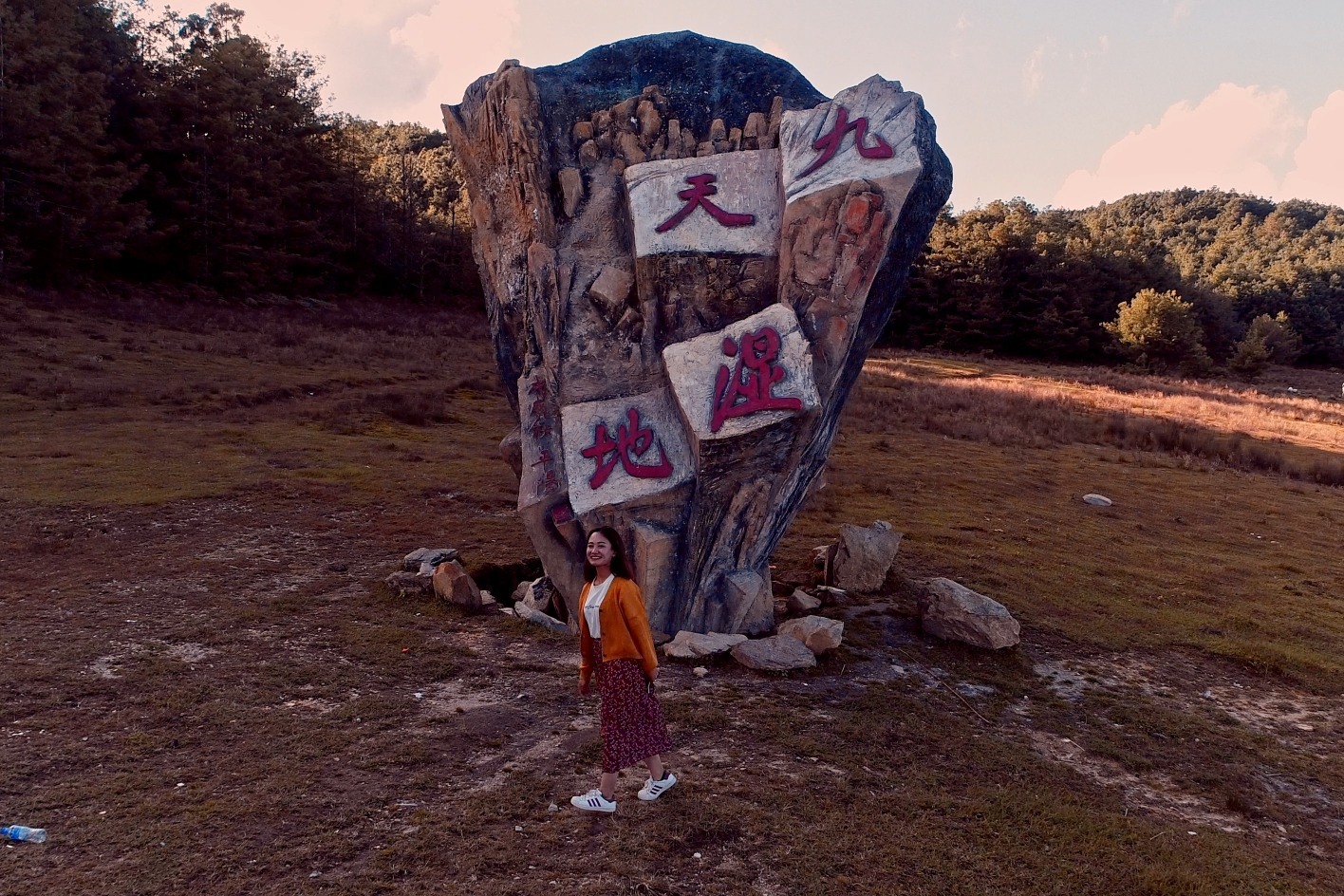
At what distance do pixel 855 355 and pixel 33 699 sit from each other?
24.8ft

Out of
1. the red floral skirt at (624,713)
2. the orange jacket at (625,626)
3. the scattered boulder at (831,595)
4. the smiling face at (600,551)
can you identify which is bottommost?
the scattered boulder at (831,595)

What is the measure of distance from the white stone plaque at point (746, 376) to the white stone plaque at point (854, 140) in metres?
1.31

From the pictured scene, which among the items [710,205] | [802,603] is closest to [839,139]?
[710,205]

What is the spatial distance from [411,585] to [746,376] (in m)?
4.29

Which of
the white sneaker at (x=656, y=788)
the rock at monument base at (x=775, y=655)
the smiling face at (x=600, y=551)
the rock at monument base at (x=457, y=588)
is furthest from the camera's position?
the rock at monument base at (x=457, y=588)

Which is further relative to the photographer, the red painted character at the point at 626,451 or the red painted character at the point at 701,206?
the red painted character at the point at 701,206

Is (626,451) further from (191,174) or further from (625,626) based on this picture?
(191,174)

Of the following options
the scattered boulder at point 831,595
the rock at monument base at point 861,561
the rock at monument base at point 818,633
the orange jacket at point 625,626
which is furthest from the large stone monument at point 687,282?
the orange jacket at point 625,626

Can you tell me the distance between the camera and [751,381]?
799 cm

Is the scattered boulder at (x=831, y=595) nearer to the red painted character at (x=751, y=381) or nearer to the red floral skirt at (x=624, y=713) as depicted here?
the red painted character at (x=751, y=381)

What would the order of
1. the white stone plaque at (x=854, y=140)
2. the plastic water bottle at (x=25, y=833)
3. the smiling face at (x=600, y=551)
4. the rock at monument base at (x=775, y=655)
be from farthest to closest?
the white stone plaque at (x=854, y=140) → the rock at monument base at (x=775, y=655) → the smiling face at (x=600, y=551) → the plastic water bottle at (x=25, y=833)

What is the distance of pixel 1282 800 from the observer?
6.31 m

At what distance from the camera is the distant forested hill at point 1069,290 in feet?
167

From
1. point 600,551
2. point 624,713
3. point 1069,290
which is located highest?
point 1069,290
